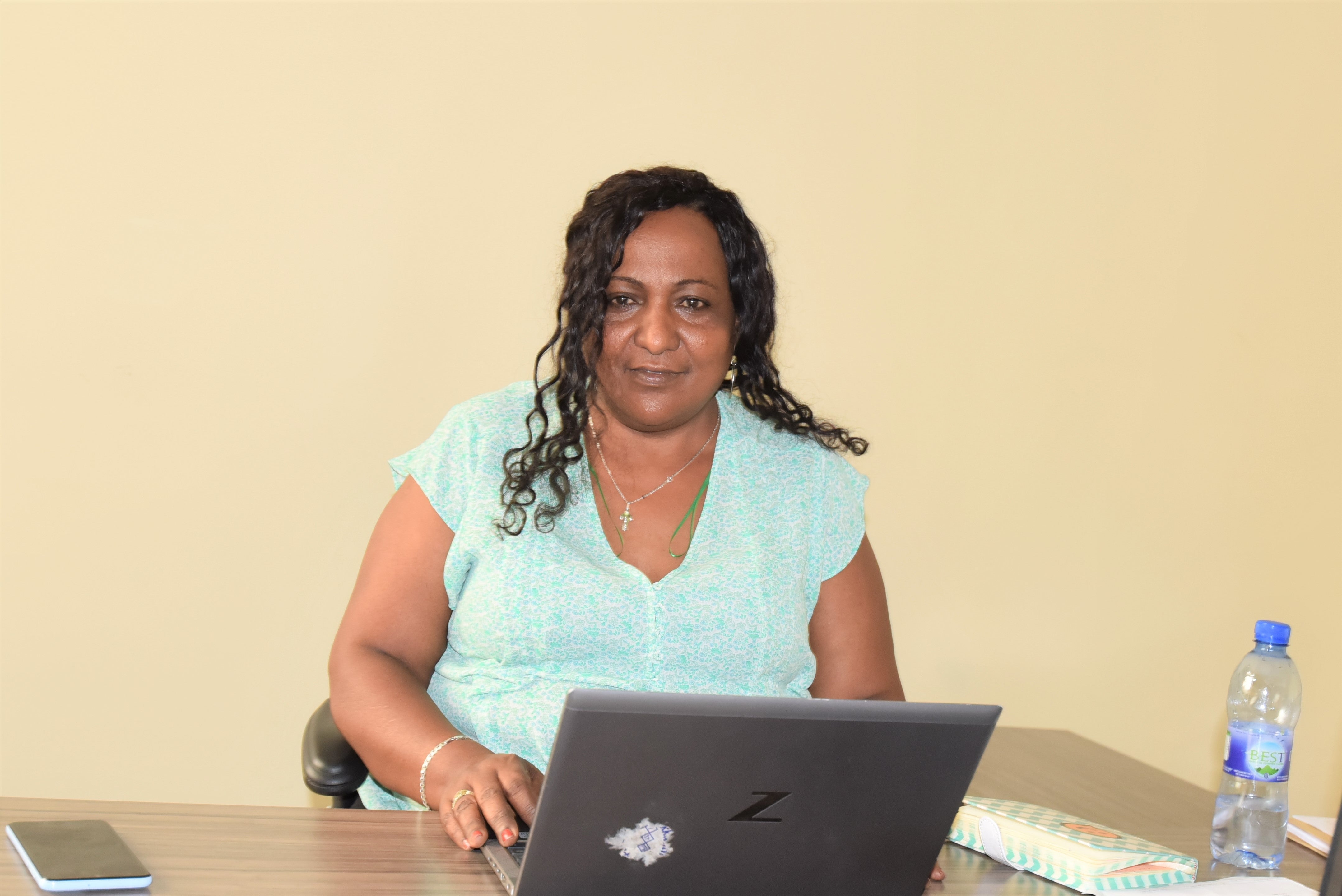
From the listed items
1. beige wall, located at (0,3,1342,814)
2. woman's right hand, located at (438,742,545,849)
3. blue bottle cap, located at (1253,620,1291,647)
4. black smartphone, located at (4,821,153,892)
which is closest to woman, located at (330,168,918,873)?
woman's right hand, located at (438,742,545,849)

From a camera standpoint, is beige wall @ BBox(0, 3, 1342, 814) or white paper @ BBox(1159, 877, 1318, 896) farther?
beige wall @ BBox(0, 3, 1342, 814)

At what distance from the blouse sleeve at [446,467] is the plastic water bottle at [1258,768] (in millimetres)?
1027

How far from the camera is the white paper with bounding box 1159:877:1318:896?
1.17m

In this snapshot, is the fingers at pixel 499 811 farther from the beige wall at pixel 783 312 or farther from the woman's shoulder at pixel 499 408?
the beige wall at pixel 783 312

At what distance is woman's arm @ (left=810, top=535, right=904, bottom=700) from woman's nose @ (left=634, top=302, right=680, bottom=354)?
0.43 m

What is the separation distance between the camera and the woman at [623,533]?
64.4 inches

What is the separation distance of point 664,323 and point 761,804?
90 centimetres

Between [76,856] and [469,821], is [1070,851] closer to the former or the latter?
[469,821]

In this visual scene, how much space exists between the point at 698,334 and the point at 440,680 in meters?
0.63

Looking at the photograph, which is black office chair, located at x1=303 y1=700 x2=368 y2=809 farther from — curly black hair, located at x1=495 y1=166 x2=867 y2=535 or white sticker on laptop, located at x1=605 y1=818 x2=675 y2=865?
white sticker on laptop, located at x1=605 y1=818 x2=675 y2=865

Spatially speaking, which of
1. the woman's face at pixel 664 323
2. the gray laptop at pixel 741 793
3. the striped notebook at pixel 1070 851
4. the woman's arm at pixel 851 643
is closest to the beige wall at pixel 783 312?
the woman's face at pixel 664 323

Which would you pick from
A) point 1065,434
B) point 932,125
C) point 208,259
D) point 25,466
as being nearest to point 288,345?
point 208,259

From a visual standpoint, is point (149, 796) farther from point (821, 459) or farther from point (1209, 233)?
point (1209, 233)

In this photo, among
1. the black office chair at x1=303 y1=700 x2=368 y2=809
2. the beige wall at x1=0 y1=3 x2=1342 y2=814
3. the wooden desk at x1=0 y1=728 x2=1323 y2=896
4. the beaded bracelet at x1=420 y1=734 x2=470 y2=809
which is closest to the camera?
the wooden desk at x1=0 y1=728 x2=1323 y2=896
